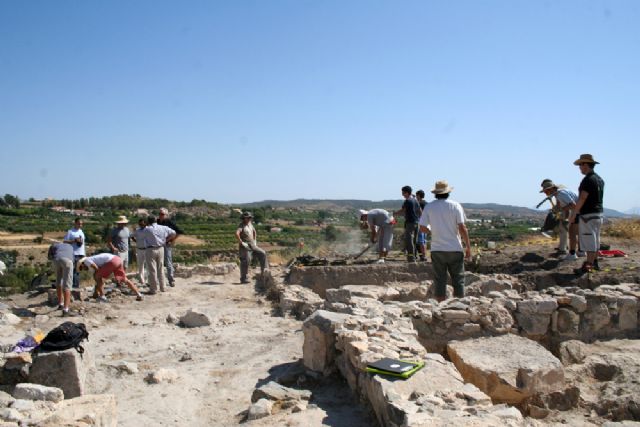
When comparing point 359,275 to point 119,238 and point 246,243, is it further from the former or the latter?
point 119,238

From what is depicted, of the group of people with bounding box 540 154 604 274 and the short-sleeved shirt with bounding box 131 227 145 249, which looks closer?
the group of people with bounding box 540 154 604 274

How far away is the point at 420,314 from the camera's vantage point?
5719mm

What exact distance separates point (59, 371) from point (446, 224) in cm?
465

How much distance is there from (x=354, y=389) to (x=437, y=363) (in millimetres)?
796

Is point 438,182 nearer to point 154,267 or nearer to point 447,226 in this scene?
point 447,226

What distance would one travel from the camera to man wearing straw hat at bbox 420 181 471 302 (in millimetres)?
6422

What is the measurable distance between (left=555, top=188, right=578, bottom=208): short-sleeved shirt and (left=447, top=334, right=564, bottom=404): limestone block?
5.01m

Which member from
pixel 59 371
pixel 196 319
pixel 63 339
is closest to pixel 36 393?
pixel 59 371

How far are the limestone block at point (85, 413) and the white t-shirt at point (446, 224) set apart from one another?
417 cm

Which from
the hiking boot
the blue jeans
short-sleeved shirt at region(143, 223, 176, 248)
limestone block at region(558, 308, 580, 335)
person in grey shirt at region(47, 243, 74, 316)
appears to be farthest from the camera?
short-sleeved shirt at region(143, 223, 176, 248)

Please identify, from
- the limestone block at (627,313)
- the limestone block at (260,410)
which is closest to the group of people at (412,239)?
the limestone block at (627,313)

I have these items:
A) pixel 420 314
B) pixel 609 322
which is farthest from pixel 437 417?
pixel 609 322

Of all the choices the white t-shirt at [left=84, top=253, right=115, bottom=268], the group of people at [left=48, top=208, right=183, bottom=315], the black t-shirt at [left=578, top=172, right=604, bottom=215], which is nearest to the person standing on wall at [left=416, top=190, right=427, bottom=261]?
the black t-shirt at [left=578, top=172, right=604, bottom=215]

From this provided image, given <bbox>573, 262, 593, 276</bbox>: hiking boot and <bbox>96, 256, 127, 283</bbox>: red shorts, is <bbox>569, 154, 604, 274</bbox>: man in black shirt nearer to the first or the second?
<bbox>573, 262, 593, 276</bbox>: hiking boot
